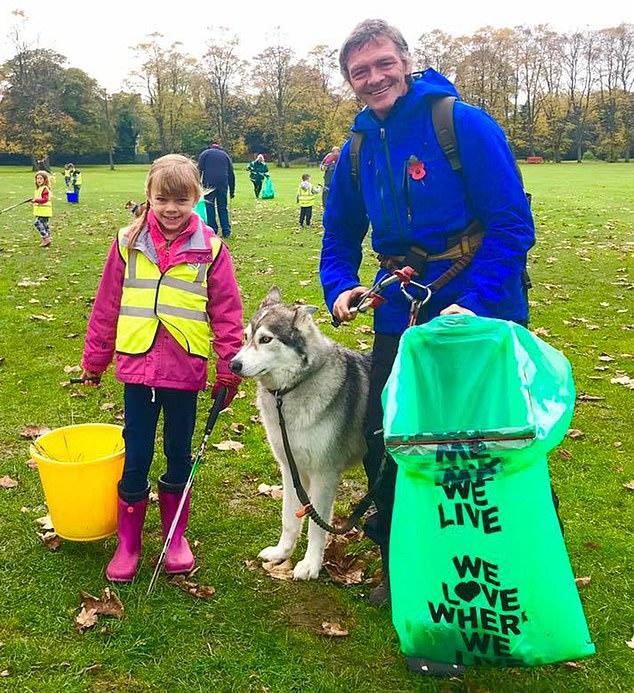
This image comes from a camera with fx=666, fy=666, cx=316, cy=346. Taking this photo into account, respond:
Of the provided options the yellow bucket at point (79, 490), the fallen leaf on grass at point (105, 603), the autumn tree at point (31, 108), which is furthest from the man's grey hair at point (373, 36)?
the autumn tree at point (31, 108)

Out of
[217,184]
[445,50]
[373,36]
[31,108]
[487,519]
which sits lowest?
[487,519]

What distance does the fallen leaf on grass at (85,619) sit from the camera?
3.20m

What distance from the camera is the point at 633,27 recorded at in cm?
6731

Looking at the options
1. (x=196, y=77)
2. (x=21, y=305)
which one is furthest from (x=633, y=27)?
(x=21, y=305)

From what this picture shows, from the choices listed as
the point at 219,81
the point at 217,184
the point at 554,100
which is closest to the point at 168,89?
the point at 219,81

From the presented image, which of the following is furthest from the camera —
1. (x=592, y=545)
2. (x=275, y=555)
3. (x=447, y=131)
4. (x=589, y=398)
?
(x=589, y=398)

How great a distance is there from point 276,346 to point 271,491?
156cm

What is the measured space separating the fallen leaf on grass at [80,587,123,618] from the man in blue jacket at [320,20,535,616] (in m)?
1.42

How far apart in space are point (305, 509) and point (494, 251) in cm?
166

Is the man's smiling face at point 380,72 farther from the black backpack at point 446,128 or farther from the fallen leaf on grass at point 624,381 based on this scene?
the fallen leaf on grass at point 624,381

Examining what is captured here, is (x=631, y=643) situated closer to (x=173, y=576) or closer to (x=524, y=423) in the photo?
(x=524, y=423)

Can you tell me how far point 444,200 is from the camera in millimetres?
2789

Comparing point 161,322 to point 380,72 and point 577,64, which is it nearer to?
point 380,72

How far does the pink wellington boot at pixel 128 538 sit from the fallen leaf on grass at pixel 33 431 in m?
2.07
